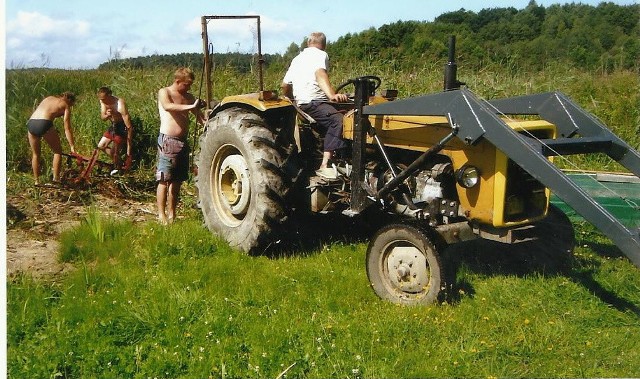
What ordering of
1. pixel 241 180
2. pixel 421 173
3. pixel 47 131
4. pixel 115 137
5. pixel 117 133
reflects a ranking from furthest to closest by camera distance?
pixel 117 133 < pixel 115 137 < pixel 47 131 < pixel 241 180 < pixel 421 173

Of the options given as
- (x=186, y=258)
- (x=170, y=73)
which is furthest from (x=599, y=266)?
(x=170, y=73)

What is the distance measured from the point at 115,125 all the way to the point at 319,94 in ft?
14.5

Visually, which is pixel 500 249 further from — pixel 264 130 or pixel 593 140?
pixel 264 130

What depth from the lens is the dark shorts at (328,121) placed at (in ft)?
18.4

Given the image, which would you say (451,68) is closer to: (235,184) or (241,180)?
(241,180)

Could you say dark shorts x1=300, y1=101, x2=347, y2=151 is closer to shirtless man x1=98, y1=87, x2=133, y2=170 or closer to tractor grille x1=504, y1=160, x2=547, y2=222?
tractor grille x1=504, y1=160, x2=547, y2=222

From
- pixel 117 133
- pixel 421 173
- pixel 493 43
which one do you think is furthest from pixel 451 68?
pixel 493 43

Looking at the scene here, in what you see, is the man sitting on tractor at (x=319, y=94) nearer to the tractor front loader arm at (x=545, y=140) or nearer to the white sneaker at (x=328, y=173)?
the white sneaker at (x=328, y=173)

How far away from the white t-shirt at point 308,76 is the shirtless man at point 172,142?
149 centimetres

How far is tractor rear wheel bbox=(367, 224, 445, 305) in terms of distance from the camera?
4.53 metres

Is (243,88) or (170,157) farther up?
(243,88)

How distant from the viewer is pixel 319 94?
19.2ft

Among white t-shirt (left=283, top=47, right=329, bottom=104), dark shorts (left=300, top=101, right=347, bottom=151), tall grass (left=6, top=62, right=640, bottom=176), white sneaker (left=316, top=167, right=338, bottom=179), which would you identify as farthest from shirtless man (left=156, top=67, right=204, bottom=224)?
tall grass (left=6, top=62, right=640, bottom=176)

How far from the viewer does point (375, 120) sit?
5.34 m
